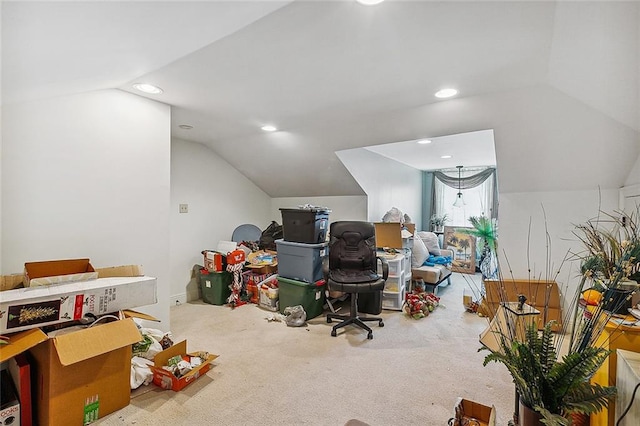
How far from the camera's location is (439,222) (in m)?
6.54

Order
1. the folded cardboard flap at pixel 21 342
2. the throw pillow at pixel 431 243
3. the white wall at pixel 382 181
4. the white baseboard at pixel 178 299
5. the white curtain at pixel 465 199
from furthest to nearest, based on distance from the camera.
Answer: the white curtain at pixel 465 199 → the throw pillow at pixel 431 243 → the white wall at pixel 382 181 → the white baseboard at pixel 178 299 → the folded cardboard flap at pixel 21 342

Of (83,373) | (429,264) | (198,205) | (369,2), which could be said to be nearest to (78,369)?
(83,373)

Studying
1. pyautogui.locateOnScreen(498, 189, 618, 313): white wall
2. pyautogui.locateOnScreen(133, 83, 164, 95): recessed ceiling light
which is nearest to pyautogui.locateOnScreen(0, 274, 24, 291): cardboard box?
pyautogui.locateOnScreen(133, 83, 164, 95): recessed ceiling light

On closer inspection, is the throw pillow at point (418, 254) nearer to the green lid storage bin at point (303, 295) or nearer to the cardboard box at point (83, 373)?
the green lid storage bin at point (303, 295)

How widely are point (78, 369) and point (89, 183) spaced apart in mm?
1281

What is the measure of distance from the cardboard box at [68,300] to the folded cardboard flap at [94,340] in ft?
0.39

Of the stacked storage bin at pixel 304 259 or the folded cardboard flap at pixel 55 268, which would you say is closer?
the folded cardboard flap at pixel 55 268

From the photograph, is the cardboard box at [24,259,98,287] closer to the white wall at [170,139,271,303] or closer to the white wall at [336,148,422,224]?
the white wall at [170,139,271,303]

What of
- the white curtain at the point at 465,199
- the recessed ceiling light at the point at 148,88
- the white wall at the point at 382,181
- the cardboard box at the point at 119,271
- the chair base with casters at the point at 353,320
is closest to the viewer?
the cardboard box at the point at 119,271

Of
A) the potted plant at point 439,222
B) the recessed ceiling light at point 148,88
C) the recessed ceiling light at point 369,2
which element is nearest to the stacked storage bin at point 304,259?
the recessed ceiling light at point 148,88

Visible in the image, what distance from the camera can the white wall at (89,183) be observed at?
1.87 metres

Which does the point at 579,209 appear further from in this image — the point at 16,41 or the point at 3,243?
the point at 3,243

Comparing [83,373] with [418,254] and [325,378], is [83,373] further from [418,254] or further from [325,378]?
[418,254]

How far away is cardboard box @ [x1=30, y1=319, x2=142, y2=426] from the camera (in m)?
1.51
